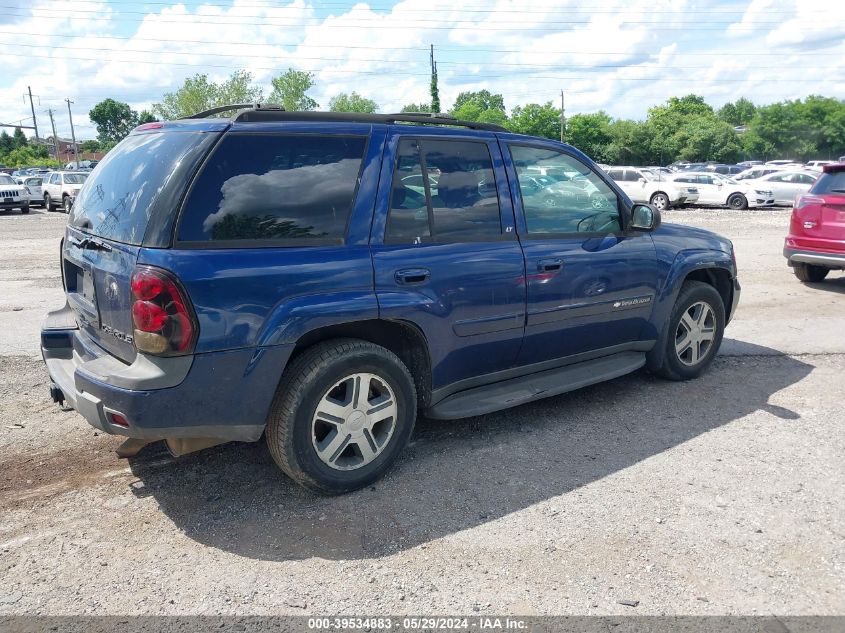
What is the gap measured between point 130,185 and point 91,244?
14.3 inches

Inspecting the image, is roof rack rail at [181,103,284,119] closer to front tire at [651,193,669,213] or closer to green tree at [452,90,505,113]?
front tire at [651,193,669,213]

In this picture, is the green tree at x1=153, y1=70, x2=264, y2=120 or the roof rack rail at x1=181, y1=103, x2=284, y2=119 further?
the green tree at x1=153, y1=70, x2=264, y2=120

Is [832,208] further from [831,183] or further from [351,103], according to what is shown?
[351,103]

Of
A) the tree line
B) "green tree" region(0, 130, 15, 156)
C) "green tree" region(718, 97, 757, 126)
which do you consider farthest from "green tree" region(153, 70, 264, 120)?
"green tree" region(718, 97, 757, 126)

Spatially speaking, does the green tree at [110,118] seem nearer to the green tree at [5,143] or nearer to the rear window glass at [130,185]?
the green tree at [5,143]

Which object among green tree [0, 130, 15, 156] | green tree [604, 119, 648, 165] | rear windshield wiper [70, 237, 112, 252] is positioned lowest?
rear windshield wiper [70, 237, 112, 252]

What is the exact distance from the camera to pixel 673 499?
3627mm

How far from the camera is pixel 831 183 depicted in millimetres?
8898

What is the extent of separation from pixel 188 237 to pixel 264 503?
1.41m

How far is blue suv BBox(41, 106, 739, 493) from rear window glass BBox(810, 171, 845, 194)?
5.66 meters

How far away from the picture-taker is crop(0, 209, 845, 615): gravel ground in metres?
2.86

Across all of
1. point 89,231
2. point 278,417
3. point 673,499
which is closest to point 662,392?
point 673,499

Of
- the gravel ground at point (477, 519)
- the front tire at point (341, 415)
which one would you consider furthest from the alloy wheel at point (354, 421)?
the gravel ground at point (477, 519)

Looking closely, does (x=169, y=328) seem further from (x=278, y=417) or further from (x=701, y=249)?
(x=701, y=249)
